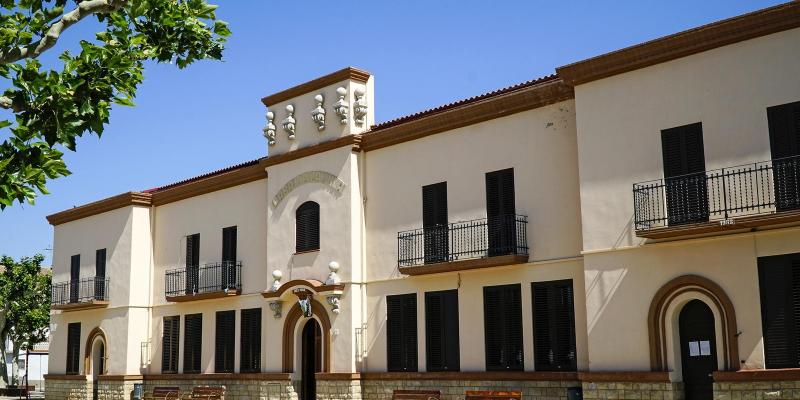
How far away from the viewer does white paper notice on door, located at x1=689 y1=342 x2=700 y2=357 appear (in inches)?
690

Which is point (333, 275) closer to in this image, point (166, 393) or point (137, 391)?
point (166, 393)

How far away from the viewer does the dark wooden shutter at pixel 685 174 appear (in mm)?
17297

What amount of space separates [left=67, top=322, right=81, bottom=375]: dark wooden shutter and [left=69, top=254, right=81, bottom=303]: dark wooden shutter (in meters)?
1.01

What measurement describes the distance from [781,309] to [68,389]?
26.0 metres

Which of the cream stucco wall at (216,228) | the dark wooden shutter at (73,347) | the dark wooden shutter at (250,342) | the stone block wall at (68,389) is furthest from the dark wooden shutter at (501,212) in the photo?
the dark wooden shutter at (73,347)

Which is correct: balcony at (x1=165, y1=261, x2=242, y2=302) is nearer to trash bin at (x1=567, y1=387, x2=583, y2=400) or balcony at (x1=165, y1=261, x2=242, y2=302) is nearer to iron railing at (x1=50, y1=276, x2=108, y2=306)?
iron railing at (x1=50, y1=276, x2=108, y2=306)

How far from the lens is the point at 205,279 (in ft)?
94.4

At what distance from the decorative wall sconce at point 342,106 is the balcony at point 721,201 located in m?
9.18

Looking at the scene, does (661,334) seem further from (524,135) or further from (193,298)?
(193,298)

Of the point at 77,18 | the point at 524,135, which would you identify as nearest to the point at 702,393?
the point at 524,135

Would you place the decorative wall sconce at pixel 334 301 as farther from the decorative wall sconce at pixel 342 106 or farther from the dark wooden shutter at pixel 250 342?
the decorative wall sconce at pixel 342 106

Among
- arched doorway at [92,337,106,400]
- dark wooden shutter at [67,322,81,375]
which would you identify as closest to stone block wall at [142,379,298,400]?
arched doorway at [92,337,106,400]

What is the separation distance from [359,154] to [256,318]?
6.20 meters

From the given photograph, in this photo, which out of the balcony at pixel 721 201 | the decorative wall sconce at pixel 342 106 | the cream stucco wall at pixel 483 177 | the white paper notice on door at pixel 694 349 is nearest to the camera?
the balcony at pixel 721 201
